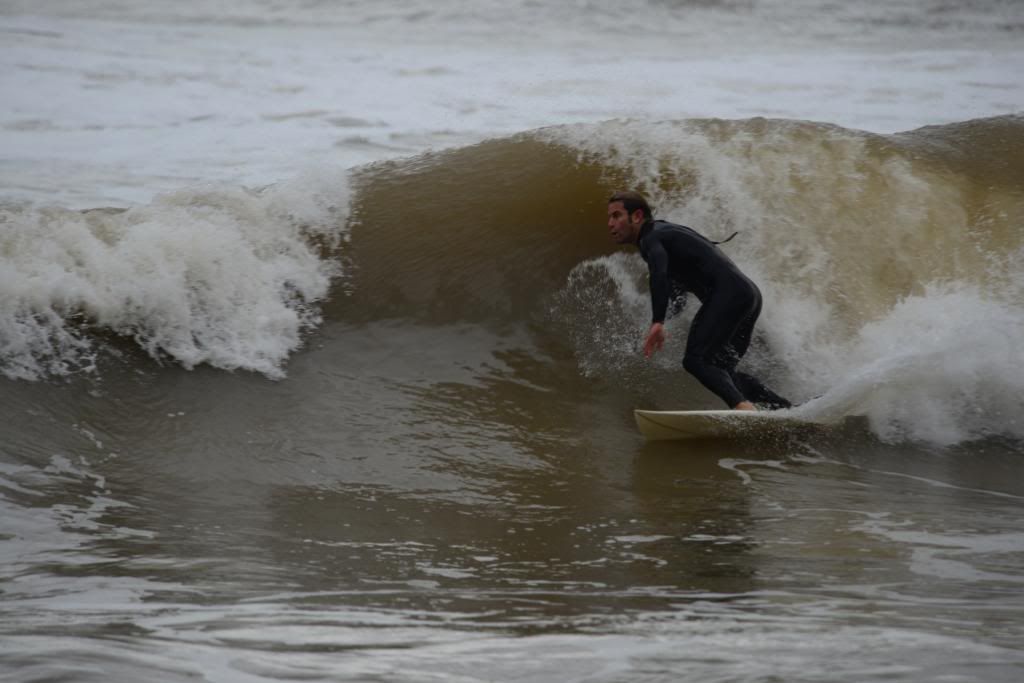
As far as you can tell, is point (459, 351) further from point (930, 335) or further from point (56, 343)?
point (930, 335)

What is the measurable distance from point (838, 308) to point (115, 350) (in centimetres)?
452

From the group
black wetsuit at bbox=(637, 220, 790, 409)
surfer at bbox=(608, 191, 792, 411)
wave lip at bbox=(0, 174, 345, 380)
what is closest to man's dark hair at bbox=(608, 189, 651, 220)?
surfer at bbox=(608, 191, 792, 411)

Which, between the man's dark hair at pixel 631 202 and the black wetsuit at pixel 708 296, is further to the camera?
the man's dark hair at pixel 631 202

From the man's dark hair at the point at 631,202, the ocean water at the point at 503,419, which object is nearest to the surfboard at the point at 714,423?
the ocean water at the point at 503,419

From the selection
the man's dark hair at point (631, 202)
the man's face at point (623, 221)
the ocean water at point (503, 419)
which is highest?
the man's dark hair at point (631, 202)

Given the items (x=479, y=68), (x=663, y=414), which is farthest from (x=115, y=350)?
(x=479, y=68)

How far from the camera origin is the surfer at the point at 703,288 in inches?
250

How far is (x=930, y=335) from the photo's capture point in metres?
7.14

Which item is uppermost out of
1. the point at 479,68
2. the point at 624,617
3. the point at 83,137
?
the point at 479,68

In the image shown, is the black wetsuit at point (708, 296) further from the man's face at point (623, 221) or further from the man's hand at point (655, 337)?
the man's hand at point (655, 337)

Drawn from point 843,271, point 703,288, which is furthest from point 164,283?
point 843,271

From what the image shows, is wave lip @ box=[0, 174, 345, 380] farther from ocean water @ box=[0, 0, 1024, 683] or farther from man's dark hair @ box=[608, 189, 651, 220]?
man's dark hair @ box=[608, 189, 651, 220]

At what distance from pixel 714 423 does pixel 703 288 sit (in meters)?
0.90

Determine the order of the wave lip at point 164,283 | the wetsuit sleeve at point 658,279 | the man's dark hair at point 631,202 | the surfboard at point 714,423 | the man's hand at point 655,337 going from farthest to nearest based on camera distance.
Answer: the man's dark hair at point 631,202
the wave lip at point 164,283
the wetsuit sleeve at point 658,279
the man's hand at point 655,337
the surfboard at point 714,423
